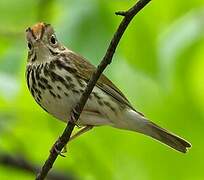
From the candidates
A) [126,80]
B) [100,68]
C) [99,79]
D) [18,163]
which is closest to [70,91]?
[99,79]

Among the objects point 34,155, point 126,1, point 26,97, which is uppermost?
point 126,1

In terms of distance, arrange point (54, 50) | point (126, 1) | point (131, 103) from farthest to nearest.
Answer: point (131, 103) < point (54, 50) < point (126, 1)

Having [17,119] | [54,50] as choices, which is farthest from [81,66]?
[17,119]

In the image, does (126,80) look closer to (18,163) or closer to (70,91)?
(70,91)

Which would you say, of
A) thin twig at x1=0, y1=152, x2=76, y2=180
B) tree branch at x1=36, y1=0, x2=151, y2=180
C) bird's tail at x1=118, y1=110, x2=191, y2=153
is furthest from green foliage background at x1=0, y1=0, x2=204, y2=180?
tree branch at x1=36, y1=0, x2=151, y2=180

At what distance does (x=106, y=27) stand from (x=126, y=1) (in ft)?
0.53

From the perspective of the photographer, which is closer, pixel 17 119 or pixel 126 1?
pixel 126 1

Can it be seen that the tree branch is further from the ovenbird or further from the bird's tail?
the bird's tail

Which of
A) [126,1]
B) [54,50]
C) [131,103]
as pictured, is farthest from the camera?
[131,103]

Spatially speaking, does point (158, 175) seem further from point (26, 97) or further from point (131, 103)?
point (26, 97)

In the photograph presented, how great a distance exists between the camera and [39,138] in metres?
4.80

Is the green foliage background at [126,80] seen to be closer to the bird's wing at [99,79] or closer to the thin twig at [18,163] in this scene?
the bird's wing at [99,79]

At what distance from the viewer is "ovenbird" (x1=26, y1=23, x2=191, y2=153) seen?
4.29 m

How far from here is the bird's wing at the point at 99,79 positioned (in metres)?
4.48
